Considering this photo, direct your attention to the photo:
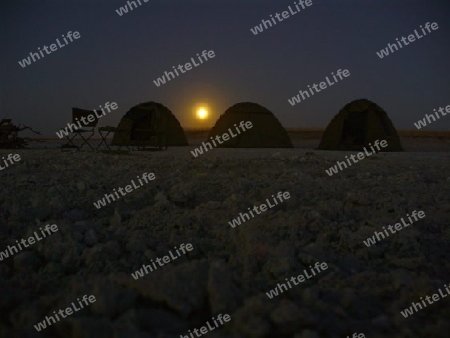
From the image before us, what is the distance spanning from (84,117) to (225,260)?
7.93 m

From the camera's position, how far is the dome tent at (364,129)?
38.3 ft

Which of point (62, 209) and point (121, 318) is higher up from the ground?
point (62, 209)

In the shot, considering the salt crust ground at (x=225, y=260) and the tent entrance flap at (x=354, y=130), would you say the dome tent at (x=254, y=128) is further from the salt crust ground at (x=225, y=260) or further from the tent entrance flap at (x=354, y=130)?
the salt crust ground at (x=225, y=260)

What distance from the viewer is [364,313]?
4.05ft

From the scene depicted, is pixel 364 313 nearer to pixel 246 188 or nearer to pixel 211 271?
pixel 211 271

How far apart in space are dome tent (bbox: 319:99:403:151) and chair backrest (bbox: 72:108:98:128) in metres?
8.11

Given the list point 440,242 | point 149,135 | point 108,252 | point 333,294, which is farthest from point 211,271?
point 149,135

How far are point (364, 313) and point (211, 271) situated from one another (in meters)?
0.59

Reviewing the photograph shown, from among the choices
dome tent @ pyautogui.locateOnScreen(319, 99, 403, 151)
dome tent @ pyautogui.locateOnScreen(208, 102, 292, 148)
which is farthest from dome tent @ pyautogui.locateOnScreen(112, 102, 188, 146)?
dome tent @ pyautogui.locateOnScreen(319, 99, 403, 151)

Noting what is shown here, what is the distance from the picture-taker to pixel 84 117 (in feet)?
28.0

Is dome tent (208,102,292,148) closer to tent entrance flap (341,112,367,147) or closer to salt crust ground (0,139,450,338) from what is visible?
tent entrance flap (341,112,367,147)

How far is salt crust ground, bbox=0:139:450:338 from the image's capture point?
1.13 meters

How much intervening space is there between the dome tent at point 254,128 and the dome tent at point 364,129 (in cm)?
173

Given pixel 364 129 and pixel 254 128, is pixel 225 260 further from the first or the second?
pixel 364 129
